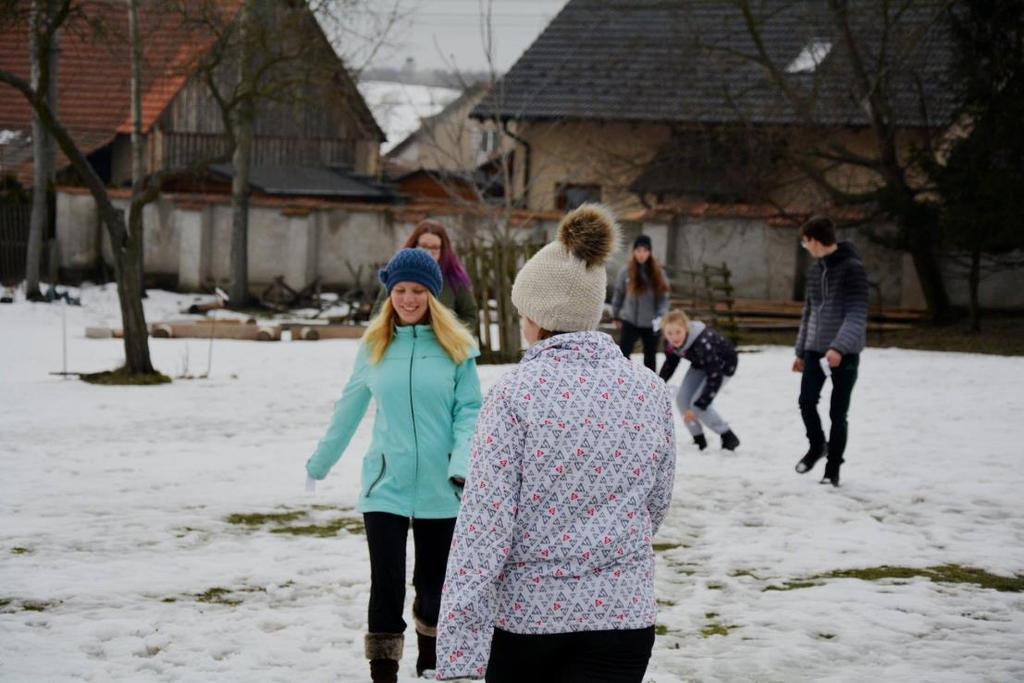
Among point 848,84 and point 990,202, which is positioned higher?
point 848,84

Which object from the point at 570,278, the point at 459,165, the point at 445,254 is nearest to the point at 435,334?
the point at 570,278

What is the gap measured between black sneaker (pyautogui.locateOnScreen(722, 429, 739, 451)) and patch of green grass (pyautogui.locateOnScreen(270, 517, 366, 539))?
3.75 m

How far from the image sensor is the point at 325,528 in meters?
8.37

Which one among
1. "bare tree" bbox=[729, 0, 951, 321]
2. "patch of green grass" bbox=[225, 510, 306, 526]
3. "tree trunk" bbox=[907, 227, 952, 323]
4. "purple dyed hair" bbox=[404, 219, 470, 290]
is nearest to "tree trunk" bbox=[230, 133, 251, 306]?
"bare tree" bbox=[729, 0, 951, 321]

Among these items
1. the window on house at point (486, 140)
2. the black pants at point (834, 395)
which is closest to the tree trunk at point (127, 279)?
the black pants at point (834, 395)

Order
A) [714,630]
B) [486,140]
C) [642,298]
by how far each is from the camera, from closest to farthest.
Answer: [714,630]
[642,298]
[486,140]

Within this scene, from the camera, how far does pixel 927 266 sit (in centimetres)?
2462

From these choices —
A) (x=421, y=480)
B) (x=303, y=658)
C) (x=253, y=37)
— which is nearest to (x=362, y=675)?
(x=303, y=658)

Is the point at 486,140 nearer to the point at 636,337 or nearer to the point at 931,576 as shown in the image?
the point at 636,337

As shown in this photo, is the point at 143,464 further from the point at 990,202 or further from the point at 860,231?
the point at 860,231

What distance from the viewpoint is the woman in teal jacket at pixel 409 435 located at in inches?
202

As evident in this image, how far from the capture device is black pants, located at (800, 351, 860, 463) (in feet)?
31.1

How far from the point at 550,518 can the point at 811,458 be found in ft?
23.8

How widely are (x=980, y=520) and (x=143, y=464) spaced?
5946mm
